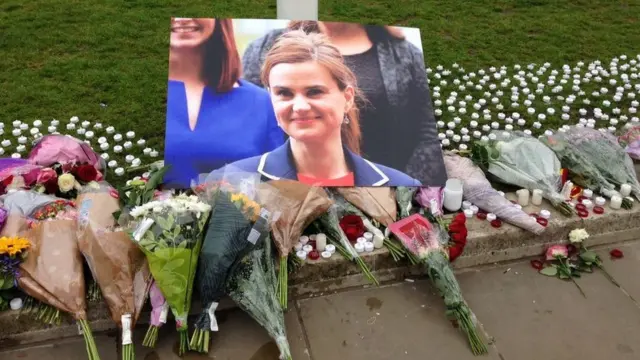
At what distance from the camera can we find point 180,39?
418 cm

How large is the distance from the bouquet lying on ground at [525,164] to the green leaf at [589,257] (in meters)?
0.29

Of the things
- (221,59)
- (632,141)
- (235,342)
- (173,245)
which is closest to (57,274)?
(173,245)

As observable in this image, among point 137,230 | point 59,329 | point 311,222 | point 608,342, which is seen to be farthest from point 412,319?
point 59,329

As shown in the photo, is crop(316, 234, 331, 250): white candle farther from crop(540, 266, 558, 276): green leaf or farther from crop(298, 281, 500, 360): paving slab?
crop(540, 266, 558, 276): green leaf

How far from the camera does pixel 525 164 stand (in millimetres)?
3969

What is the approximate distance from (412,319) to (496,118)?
240 cm

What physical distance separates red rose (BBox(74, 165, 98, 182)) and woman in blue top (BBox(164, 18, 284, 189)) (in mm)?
421

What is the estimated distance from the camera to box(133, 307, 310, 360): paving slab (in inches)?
115

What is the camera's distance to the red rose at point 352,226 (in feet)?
11.2

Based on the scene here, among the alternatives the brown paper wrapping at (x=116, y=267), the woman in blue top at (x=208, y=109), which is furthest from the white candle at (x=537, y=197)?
the brown paper wrapping at (x=116, y=267)

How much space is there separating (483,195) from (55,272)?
2.44 m

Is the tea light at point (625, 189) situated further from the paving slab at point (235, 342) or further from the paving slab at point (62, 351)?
the paving slab at point (62, 351)

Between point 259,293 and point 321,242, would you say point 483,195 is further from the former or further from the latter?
point 259,293

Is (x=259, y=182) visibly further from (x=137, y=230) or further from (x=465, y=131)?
(x=465, y=131)
